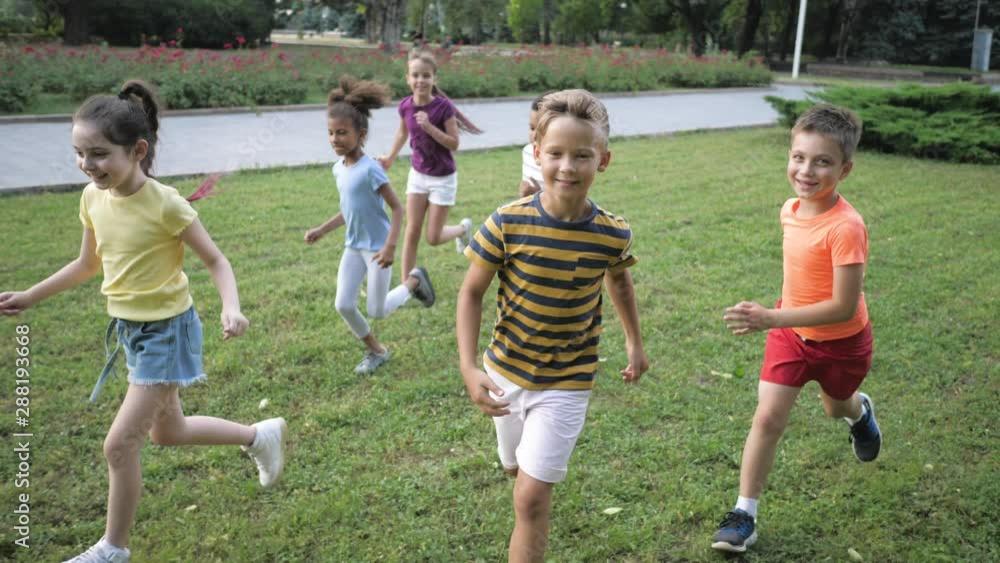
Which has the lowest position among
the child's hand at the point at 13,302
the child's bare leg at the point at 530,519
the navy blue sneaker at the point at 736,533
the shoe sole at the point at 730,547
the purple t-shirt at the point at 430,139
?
the shoe sole at the point at 730,547

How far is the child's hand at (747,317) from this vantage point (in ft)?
9.79

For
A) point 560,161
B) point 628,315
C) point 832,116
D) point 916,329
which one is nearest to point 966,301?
point 916,329

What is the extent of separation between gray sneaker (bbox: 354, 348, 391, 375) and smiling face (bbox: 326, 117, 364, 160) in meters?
1.29

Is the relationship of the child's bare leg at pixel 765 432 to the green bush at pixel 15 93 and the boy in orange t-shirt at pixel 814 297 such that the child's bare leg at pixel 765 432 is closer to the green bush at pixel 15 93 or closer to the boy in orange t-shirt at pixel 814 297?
the boy in orange t-shirt at pixel 814 297

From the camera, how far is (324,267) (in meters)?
7.41

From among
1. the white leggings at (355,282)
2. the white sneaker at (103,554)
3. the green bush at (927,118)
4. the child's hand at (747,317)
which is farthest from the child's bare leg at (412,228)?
the green bush at (927,118)

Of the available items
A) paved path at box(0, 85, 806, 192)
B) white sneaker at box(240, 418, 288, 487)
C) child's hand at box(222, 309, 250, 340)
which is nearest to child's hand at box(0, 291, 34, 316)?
child's hand at box(222, 309, 250, 340)

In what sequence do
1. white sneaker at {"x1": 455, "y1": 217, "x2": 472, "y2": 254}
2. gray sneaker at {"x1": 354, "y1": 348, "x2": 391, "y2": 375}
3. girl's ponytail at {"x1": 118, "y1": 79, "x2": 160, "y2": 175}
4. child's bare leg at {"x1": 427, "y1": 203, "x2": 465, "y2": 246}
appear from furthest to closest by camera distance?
white sneaker at {"x1": 455, "y1": 217, "x2": 472, "y2": 254} → child's bare leg at {"x1": 427, "y1": 203, "x2": 465, "y2": 246} → gray sneaker at {"x1": 354, "y1": 348, "x2": 391, "y2": 375} → girl's ponytail at {"x1": 118, "y1": 79, "x2": 160, "y2": 175}

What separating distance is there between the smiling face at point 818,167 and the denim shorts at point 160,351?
99.1 inches

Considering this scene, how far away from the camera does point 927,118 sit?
14.8 metres

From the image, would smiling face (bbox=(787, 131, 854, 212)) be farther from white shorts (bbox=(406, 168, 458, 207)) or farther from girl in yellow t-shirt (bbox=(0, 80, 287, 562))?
white shorts (bbox=(406, 168, 458, 207))

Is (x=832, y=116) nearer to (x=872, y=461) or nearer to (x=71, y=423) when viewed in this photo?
(x=872, y=461)

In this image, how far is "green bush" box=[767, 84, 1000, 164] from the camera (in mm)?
13797

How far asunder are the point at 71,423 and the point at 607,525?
2.91 meters
